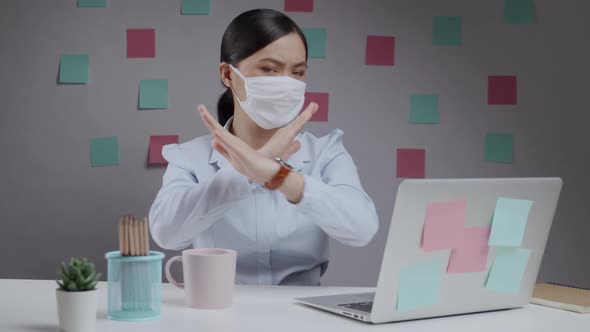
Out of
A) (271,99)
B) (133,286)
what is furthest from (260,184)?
(133,286)

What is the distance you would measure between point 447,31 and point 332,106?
43cm

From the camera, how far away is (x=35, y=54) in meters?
2.21

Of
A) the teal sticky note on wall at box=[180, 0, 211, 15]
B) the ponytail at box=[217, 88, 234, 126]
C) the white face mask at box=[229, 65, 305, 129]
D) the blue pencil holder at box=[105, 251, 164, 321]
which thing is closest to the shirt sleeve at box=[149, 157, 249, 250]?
the white face mask at box=[229, 65, 305, 129]

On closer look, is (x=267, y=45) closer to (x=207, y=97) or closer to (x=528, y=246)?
(x=207, y=97)

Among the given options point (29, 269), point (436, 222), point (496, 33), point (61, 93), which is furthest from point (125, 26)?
point (436, 222)

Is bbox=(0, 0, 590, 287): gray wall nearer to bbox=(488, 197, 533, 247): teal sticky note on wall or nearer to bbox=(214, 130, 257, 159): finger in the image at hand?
bbox=(214, 130, 257, 159): finger

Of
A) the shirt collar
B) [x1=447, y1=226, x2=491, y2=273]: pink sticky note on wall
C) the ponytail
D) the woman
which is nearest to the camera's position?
[x1=447, y1=226, x2=491, y2=273]: pink sticky note on wall

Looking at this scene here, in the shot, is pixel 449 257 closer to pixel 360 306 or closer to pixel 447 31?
pixel 360 306

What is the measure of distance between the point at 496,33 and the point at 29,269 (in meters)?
1.61

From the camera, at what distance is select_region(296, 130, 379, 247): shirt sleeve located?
146 cm

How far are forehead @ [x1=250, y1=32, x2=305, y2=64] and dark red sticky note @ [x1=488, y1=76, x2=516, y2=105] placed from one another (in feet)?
2.59

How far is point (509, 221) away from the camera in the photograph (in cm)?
114

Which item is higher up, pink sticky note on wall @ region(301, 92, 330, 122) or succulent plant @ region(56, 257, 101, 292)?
pink sticky note on wall @ region(301, 92, 330, 122)

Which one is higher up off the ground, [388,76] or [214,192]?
[388,76]
